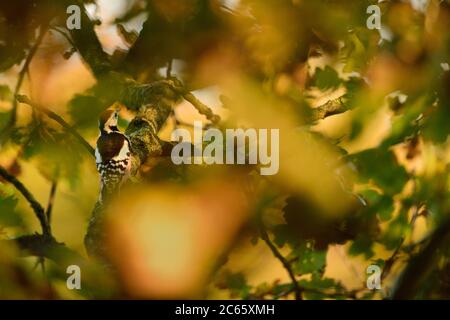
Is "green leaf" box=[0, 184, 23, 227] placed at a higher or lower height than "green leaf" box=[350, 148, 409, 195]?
lower

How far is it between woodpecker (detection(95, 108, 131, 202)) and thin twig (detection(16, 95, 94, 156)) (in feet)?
0.15

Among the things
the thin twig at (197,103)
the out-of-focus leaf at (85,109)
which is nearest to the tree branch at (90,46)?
the out-of-focus leaf at (85,109)

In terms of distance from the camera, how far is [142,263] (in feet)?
5.10

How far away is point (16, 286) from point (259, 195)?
2.26 feet

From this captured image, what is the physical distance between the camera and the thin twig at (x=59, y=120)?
155 cm

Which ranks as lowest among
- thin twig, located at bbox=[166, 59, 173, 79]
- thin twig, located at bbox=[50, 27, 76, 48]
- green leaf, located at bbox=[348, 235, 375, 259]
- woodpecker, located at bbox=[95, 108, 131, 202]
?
green leaf, located at bbox=[348, 235, 375, 259]

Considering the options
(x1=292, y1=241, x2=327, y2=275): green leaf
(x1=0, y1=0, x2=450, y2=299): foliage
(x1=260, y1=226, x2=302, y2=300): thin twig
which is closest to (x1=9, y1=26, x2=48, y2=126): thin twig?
(x1=0, y1=0, x2=450, y2=299): foliage

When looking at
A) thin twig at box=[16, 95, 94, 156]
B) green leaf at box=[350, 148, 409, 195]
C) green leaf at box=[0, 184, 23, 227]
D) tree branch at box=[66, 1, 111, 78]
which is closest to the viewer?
green leaf at box=[350, 148, 409, 195]

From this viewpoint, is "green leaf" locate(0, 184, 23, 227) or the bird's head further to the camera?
the bird's head

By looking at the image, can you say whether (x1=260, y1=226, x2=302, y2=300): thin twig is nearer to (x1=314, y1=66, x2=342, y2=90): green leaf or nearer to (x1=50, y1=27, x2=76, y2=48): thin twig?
(x1=314, y1=66, x2=342, y2=90): green leaf

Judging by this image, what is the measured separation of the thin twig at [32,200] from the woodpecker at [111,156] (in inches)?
7.0

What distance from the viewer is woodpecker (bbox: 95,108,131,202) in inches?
54.8
